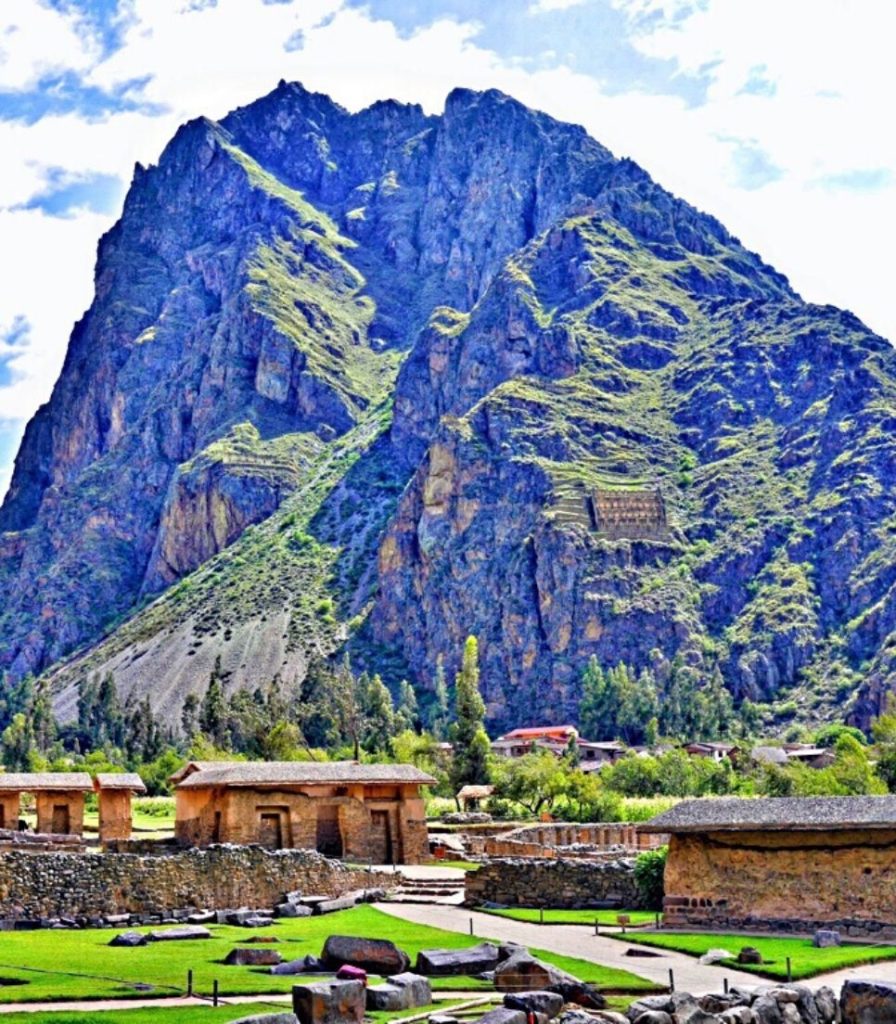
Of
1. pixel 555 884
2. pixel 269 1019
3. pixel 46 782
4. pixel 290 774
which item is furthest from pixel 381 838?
pixel 269 1019

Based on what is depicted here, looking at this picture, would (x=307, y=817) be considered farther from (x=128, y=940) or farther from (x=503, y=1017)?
(x=503, y=1017)

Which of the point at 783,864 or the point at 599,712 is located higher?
the point at 599,712

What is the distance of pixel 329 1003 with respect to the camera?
25281 mm

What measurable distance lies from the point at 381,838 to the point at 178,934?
26381mm

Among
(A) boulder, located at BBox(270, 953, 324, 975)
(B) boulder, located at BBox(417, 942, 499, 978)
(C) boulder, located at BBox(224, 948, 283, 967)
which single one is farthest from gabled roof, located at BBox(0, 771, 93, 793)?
(B) boulder, located at BBox(417, 942, 499, 978)

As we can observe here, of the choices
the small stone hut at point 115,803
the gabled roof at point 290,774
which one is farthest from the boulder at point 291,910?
the small stone hut at point 115,803

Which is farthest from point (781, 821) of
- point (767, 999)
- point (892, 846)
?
point (767, 999)

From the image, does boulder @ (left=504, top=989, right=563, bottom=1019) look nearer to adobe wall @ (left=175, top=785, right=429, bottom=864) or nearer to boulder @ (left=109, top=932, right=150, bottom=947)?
boulder @ (left=109, top=932, right=150, bottom=947)

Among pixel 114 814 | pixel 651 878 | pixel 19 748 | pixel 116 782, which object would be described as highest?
pixel 19 748

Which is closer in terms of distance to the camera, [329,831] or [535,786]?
[329,831]

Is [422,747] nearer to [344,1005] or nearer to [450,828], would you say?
[450,828]

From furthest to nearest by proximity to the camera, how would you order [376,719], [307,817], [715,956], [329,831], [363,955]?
1. [376,719]
2. [329,831]
3. [307,817]
4. [715,956]
5. [363,955]

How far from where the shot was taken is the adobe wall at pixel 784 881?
39250 mm

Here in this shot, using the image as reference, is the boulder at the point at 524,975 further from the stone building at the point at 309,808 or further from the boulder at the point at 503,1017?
the stone building at the point at 309,808
